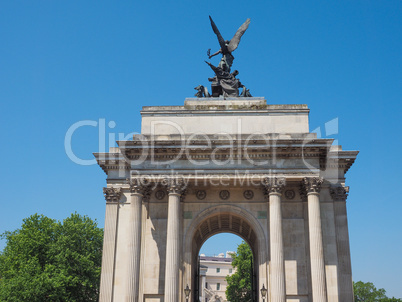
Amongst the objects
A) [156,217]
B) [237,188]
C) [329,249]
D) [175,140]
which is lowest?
[329,249]

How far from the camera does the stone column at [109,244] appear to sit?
108ft

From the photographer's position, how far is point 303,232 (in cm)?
3331

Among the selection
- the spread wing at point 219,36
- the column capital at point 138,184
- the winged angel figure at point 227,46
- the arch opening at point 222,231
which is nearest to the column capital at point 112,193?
the column capital at point 138,184

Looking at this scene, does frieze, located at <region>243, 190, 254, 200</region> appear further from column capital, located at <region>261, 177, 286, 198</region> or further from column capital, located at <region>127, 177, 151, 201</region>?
column capital, located at <region>127, 177, 151, 201</region>

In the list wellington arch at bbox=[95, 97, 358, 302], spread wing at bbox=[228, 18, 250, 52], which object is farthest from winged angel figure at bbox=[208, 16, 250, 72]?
wellington arch at bbox=[95, 97, 358, 302]

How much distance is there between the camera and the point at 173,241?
102 ft

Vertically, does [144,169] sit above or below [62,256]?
above

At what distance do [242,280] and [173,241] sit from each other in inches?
1918

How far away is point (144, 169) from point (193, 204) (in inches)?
190

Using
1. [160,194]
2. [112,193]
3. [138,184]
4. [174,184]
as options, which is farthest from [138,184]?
[112,193]

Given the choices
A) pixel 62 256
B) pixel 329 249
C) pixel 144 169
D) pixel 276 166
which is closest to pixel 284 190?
pixel 276 166

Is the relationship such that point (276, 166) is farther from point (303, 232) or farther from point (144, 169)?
point (144, 169)

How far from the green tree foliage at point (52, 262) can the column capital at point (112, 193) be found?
16758 millimetres

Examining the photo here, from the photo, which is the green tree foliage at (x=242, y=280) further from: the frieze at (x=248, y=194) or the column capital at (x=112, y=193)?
the column capital at (x=112, y=193)
